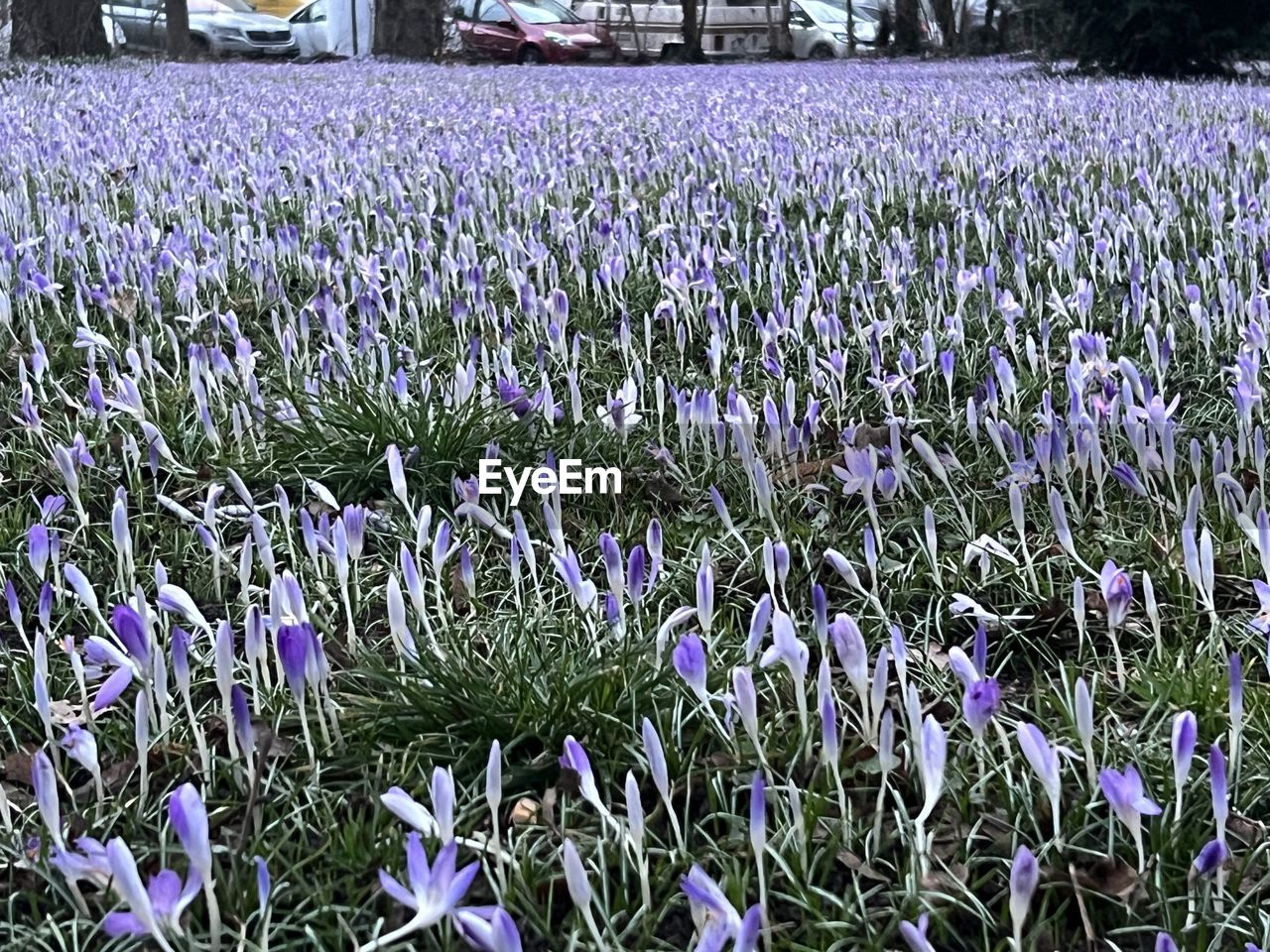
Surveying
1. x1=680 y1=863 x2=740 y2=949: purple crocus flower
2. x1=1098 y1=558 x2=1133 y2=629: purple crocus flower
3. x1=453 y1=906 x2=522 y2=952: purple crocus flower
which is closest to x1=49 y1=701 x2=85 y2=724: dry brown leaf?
x1=453 y1=906 x2=522 y2=952: purple crocus flower

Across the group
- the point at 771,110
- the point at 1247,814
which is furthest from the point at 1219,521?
the point at 771,110

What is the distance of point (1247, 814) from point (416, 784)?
1.08 meters

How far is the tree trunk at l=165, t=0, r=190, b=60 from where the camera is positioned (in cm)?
2377

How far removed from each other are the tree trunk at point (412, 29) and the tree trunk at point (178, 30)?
3487mm

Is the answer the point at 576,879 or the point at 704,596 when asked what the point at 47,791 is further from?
the point at 704,596

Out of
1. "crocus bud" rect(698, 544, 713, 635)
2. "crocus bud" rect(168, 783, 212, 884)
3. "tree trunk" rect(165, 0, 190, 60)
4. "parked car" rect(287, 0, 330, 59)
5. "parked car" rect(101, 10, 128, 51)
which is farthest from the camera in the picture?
"parked car" rect(287, 0, 330, 59)

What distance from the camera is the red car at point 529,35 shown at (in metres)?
26.8

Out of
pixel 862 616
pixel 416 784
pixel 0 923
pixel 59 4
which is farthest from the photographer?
pixel 59 4

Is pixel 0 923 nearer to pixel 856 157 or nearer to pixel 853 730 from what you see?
pixel 853 730

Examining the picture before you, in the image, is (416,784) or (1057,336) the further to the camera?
(1057,336)

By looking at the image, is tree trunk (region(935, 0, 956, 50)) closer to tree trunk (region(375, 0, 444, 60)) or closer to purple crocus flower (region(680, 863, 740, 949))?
tree trunk (region(375, 0, 444, 60))

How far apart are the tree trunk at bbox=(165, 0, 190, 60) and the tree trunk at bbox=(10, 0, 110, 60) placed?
3.33 metres

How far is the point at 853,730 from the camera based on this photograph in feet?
6.51

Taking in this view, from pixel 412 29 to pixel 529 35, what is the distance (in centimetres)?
264
